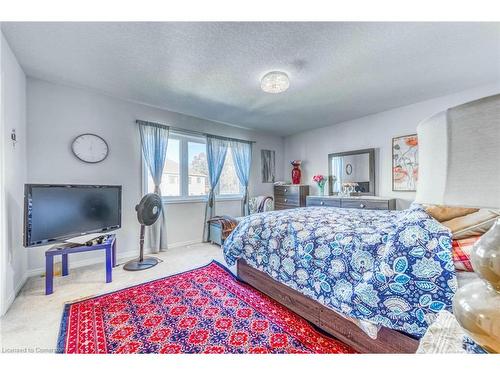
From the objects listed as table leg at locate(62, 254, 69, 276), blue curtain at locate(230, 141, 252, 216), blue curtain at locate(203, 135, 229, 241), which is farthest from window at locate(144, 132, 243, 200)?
table leg at locate(62, 254, 69, 276)

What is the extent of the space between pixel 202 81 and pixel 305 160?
3.23m

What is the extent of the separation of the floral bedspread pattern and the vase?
645 mm

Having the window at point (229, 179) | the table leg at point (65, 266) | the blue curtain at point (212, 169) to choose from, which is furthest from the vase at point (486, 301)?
the window at point (229, 179)

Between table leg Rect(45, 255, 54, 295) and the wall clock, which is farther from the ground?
the wall clock

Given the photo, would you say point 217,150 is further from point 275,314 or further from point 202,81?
point 275,314

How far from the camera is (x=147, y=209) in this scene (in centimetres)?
296

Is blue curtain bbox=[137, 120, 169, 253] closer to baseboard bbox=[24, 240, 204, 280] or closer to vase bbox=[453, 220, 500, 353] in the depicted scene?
baseboard bbox=[24, 240, 204, 280]

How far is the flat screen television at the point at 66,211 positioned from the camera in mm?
2061

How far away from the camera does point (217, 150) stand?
14.1ft

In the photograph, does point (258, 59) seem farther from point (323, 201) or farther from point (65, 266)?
point (65, 266)

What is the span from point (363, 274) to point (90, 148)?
355cm

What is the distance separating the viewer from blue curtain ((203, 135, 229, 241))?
417 centimetres
